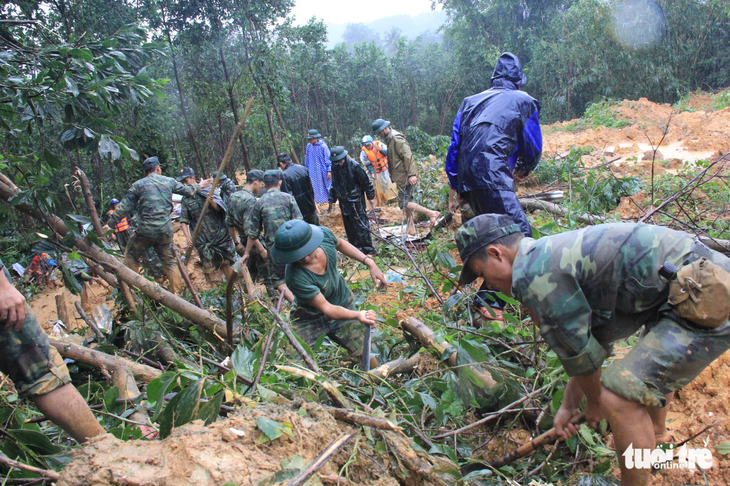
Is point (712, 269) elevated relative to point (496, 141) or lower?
lower

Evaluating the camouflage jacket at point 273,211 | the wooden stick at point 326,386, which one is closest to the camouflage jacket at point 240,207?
the camouflage jacket at point 273,211

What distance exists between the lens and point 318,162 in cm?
986

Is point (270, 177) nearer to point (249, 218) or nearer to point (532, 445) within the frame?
point (249, 218)

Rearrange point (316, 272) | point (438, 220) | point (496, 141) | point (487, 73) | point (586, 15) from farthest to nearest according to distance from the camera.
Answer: point (487, 73) < point (586, 15) < point (438, 220) < point (496, 141) < point (316, 272)

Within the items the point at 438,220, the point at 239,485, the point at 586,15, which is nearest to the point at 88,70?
the point at 239,485

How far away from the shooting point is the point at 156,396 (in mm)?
1571

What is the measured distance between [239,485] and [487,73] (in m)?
26.3

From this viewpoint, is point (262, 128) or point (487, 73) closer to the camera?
point (262, 128)

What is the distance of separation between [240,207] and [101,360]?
3.54 metres

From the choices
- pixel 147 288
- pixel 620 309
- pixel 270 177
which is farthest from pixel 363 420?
pixel 270 177

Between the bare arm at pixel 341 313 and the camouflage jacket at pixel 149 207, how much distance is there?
3.99m

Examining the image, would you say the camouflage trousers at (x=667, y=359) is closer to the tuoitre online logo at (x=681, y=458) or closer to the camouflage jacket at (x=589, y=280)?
the camouflage jacket at (x=589, y=280)

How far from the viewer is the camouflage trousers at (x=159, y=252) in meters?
6.23

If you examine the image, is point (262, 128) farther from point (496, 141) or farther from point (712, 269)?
point (712, 269)
